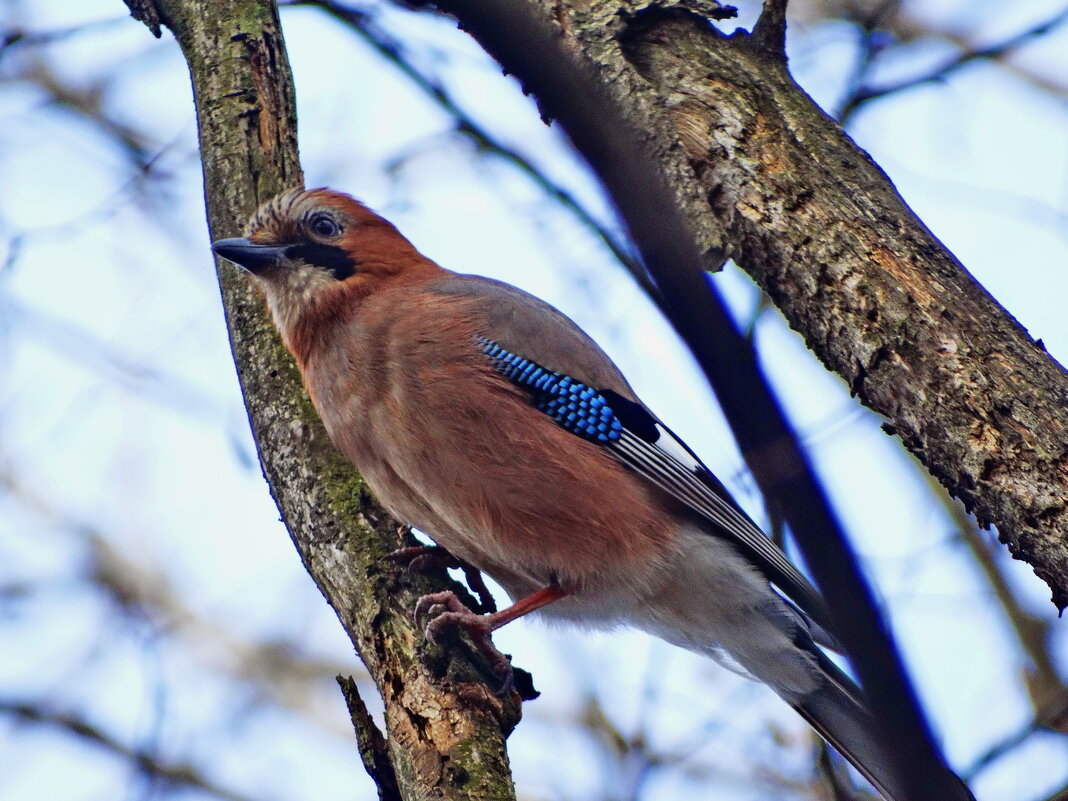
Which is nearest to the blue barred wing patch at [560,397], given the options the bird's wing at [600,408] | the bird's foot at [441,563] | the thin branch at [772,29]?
the bird's wing at [600,408]

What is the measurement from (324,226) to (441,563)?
5.72ft

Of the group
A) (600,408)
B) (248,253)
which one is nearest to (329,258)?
(248,253)

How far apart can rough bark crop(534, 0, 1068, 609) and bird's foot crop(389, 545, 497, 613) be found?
140 cm

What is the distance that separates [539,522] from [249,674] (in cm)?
525

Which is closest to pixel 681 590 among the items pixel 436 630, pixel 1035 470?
pixel 436 630

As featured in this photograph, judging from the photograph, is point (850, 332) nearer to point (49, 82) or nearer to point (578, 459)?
point (578, 459)

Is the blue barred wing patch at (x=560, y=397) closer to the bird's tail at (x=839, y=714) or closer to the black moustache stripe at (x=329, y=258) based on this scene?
the black moustache stripe at (x=329, y=258)

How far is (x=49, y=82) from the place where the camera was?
8.73 metres

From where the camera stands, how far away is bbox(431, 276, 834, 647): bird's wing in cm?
441

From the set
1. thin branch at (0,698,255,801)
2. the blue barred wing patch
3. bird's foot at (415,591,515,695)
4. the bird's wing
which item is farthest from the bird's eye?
thin branch at (0,698,255,801)

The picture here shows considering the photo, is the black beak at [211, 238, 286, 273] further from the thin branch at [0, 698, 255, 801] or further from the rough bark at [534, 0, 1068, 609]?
the thin branch at [0, 698, 255, 801]

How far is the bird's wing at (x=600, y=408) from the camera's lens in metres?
4.41

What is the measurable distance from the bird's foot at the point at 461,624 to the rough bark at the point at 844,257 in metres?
1.28

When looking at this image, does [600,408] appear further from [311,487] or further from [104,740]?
[104,740]
